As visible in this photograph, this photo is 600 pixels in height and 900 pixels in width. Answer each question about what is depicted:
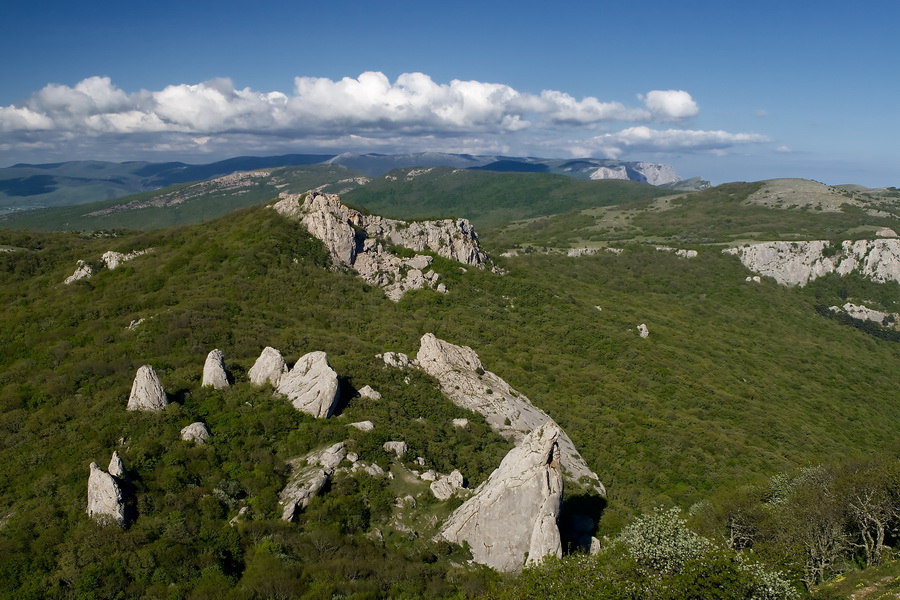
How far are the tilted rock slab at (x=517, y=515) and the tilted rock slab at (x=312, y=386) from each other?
1610 centimetres

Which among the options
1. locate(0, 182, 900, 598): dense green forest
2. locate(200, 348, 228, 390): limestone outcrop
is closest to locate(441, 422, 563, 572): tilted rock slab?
locate(0, 182, 900, 598): dense green forest

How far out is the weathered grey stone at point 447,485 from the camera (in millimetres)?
40562

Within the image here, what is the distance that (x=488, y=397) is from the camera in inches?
2341

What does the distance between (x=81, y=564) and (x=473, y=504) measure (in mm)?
24272

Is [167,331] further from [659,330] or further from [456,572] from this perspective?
[659,330]

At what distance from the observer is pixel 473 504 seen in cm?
3731

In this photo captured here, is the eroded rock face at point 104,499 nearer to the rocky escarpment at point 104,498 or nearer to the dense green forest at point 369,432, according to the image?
the rocky escarpment at point 104,498

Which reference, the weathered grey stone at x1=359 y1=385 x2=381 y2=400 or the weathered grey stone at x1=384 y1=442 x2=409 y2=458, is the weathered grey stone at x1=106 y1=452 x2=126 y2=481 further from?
the weathered grey stone at x1=359 y1=385 x2=381 y2=400

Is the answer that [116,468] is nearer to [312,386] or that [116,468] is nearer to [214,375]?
[214,375]

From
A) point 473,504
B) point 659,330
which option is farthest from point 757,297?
point 473,504

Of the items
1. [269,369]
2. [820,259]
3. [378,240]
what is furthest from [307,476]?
[820,259]

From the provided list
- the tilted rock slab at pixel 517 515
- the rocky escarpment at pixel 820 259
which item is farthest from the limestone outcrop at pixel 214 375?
the rocky escarpment at pixel 820 259

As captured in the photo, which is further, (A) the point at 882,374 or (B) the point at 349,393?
(A) the point at 882,374

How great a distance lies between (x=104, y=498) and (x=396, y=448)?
21369 millimetres
